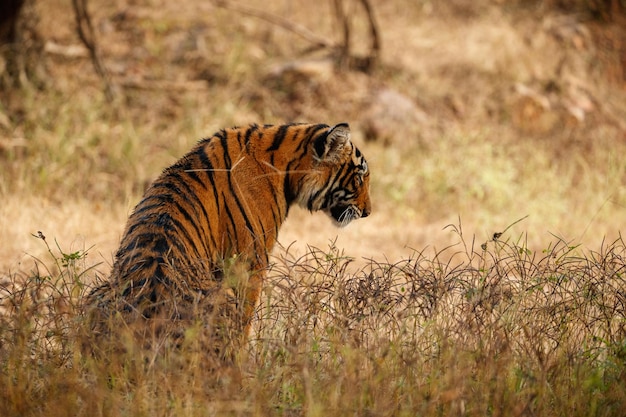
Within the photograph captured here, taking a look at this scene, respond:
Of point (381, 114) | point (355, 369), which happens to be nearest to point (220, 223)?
point (355, 369)

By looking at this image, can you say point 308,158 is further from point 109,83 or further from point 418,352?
point 109,83

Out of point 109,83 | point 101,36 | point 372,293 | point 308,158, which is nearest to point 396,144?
point 109,83

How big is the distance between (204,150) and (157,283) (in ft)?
→ 4.31

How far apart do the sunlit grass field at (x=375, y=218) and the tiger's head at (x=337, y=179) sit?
1.26 feet

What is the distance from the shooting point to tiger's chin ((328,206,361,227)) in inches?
209

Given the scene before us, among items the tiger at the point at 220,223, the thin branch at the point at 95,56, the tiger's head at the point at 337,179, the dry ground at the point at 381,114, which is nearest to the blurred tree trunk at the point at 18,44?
the dry ground at the point at 381,114

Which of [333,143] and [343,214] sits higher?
[333,143]

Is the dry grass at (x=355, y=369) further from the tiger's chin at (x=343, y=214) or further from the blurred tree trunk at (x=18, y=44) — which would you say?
the blurred tree trunk at (x=18, y=44)

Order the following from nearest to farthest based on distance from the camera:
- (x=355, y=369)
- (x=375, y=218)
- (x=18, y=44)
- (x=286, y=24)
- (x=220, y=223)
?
(x=355, y=369), (x=220, y=223), (x=375, y=218), (x=18, y=44), (x=286, y=24)

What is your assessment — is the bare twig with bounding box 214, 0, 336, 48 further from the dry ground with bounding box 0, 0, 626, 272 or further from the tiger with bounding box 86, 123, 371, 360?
the tiger with bounding box 86, 123, 371, 360

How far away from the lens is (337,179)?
5176mm

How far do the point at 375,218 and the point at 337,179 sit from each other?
168 inches

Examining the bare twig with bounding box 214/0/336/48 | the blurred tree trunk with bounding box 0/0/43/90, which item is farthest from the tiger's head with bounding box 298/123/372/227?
the bare twig with bounding box 214/0/336/48

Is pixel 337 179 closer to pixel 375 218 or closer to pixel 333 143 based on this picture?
pixel 333 143
